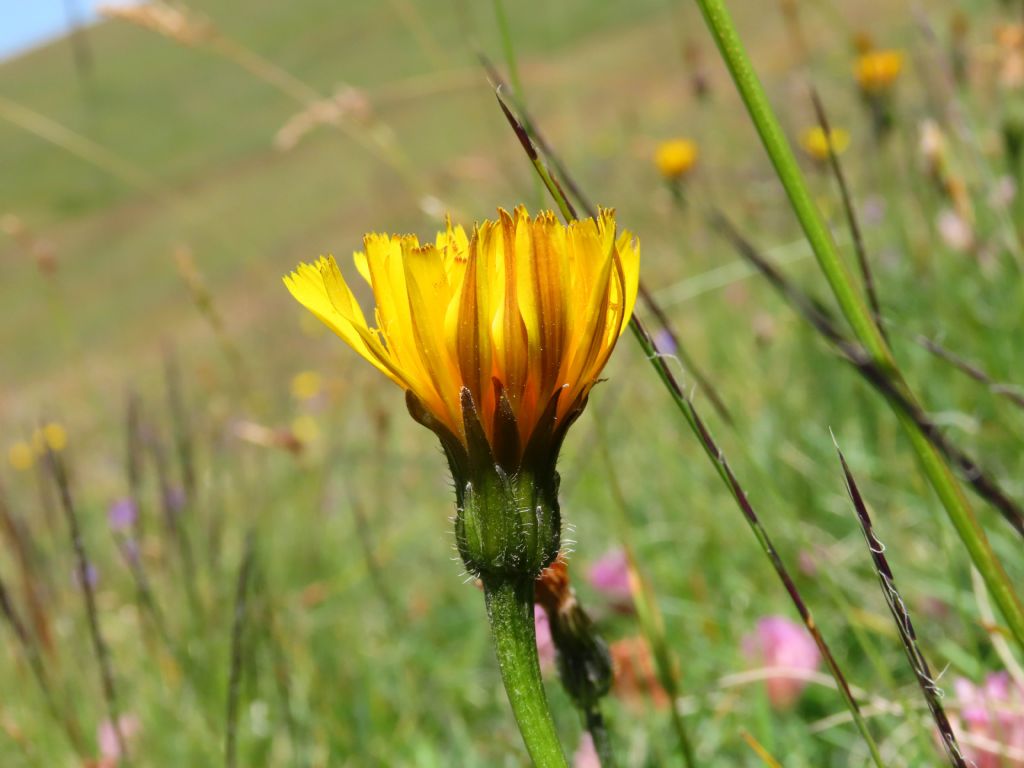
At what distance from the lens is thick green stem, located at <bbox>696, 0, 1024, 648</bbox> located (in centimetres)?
40

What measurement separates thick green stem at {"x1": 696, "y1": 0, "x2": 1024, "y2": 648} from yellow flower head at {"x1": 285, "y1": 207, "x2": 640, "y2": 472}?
0.07 metres

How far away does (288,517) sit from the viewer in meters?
2.50

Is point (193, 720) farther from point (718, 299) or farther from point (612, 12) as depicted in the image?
point (612, 12)

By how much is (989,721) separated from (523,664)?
496 mm

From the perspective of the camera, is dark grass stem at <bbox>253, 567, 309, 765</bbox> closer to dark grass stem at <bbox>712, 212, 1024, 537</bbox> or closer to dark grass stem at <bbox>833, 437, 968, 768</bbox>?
dark grass stem at <bbox>833, 437, 968, 768</bbox>

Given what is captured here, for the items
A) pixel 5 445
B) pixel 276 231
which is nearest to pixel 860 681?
pixel 5 445

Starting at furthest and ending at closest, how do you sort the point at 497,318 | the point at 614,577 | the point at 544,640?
the point at 614,577 < the point at 544,640 < the point at 497,318

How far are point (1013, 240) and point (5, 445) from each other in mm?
6956

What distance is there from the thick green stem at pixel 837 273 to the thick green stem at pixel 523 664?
0.64 feet

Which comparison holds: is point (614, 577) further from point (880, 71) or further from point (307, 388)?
point (307, 388)

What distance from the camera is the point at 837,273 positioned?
0.41 m

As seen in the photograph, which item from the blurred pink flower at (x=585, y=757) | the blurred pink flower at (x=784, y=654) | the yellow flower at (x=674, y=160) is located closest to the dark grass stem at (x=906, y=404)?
the blurred pink flower at (x=585, y=757)

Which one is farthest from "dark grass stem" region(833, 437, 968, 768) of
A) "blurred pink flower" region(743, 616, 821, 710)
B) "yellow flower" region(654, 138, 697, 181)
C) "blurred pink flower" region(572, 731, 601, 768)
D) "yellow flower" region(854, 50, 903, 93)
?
"yellow flower" region(654, 138, 697, 181)

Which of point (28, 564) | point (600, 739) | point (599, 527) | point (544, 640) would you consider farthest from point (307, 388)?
point (600, 739)
